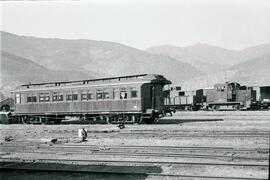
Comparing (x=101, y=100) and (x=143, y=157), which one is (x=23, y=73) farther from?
(x=143, y=157)

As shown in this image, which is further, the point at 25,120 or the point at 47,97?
the point at 25,120

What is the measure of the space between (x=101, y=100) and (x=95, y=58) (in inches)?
6289

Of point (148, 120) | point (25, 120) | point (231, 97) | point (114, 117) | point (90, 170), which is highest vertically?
point (231, 97)

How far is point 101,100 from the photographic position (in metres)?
26.5

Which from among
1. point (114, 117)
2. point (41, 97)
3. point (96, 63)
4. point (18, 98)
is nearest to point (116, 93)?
point (114, 117)

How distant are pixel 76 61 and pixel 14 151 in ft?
532

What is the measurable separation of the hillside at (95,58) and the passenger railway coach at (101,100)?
128375 mm

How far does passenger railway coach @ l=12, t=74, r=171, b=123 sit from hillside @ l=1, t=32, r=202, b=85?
128375mm

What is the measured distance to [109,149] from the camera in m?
14.5

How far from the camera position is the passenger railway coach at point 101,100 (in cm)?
2542

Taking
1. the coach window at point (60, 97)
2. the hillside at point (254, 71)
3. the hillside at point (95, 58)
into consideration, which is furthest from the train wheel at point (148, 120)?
the hillside at point (95, 58)

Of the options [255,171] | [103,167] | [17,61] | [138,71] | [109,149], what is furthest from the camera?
[138,71]

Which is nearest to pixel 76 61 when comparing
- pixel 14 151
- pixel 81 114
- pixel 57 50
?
pixel 57 50

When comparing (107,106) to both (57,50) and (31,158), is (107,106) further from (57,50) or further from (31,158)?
(57,50)
